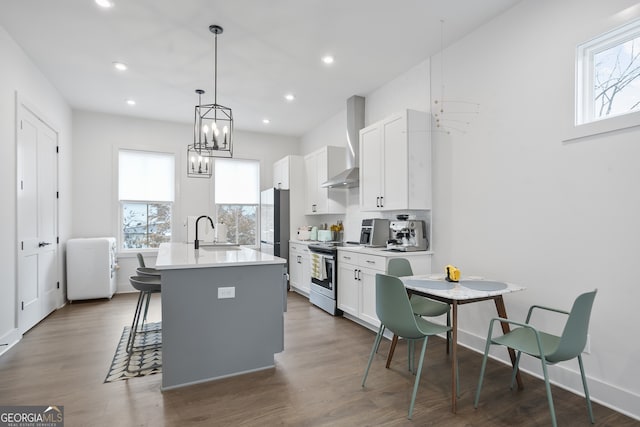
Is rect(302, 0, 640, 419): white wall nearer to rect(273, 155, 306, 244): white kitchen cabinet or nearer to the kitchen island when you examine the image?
the kitchen island

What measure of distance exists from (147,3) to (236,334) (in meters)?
2.84

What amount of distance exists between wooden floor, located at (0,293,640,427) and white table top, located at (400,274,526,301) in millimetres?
745

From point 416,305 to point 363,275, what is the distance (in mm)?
908

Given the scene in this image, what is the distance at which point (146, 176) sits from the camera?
5.96 m

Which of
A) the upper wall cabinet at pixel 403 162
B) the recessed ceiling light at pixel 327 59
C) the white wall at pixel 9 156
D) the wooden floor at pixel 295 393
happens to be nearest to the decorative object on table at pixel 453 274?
the wooden floor at pixel 295 393

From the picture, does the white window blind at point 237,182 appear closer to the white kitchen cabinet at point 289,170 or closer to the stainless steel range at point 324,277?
the white kitchen cabinet at point 289,170

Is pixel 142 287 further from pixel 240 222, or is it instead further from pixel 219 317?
pixel 240 222

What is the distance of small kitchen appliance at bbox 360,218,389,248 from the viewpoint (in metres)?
4.12

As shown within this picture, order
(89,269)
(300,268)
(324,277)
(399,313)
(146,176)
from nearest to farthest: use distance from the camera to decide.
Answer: (399,313) < (324,277) < (89,269) < (300,268) < (146,176)

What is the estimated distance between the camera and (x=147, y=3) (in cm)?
278

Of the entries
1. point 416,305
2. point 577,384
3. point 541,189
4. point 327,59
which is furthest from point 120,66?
point 577,384

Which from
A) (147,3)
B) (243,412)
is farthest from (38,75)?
(243,412)

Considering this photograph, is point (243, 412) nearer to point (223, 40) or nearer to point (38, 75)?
point (223, 40)

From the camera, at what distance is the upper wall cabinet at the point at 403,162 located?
140 inches
